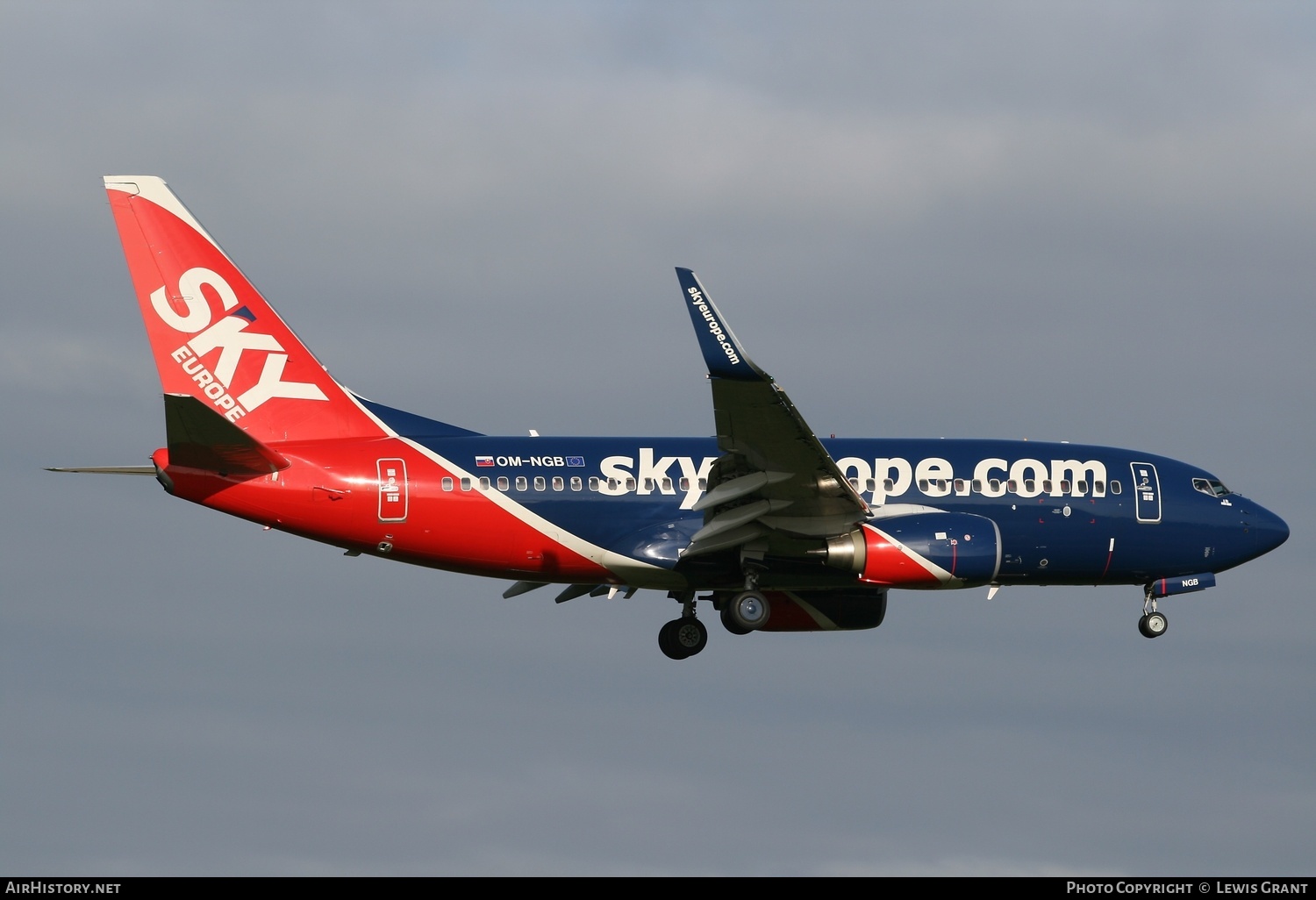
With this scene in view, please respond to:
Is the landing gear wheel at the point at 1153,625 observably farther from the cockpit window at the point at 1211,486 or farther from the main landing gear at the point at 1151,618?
the cockpit window at the point at 1211,486

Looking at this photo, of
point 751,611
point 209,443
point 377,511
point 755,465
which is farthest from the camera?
point 751,611

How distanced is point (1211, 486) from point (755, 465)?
44.7ft

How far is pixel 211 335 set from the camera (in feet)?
118

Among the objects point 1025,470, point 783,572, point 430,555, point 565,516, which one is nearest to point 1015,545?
point 1025,470

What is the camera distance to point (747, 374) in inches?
1206

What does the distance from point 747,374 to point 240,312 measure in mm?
12234

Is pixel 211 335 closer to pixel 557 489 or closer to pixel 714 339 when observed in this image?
pixel 557 489

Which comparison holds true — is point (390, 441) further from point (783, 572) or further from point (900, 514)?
point (900, 514)

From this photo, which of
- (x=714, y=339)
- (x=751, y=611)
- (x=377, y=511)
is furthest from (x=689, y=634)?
(x=714, y=339)

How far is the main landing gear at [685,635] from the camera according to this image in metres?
39.0

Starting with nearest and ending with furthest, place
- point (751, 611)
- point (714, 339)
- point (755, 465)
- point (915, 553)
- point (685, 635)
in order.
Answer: point (714, 339), point (755, 465), point (915, 553), point (751, 611), point (685, 635)

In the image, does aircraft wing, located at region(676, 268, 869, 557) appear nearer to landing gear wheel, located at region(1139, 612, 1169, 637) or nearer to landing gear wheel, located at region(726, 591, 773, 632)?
landing gear wheel, located at region(726, 591, 773, 632)

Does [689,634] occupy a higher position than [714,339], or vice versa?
[714,339]

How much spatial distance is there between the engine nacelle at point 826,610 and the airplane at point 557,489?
200cm
